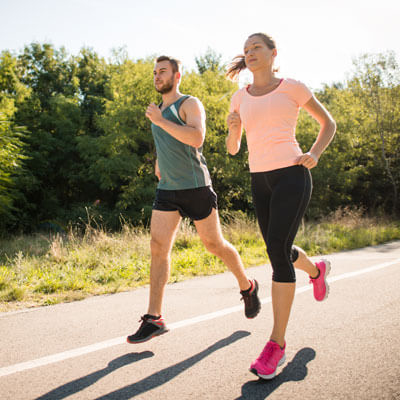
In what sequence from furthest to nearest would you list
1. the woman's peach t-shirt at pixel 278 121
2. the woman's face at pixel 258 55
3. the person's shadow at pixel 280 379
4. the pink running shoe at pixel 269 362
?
1. the woman's face at pixel 258 55
2. the woman's peach t-shirt at pixel 278 121
3. the pink running shoe at pixel 269 362
4. the person's shadow at pixel 280 379

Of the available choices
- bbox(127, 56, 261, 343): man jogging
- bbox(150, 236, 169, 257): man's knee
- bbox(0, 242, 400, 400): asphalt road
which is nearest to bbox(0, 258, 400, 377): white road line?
bbox(0, 242, 400, 400): asphalt road

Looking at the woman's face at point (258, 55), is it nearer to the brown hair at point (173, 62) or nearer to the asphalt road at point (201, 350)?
the brown hair at point (173, 62)

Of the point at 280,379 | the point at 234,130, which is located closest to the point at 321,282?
the point at 280,379

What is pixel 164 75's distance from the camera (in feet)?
11.3

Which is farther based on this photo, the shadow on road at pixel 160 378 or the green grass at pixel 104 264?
the green grass at pixel 104 264

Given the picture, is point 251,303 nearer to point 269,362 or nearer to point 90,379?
point 269,362

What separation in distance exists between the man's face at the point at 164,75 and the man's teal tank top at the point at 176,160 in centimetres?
16

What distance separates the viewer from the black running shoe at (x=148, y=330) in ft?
10.3

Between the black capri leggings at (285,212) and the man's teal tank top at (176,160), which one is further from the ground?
the man's teal tank top at (176,160)

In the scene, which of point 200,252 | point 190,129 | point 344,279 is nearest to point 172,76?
point 190,129

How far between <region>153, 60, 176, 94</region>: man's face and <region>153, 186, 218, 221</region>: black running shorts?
863 mm

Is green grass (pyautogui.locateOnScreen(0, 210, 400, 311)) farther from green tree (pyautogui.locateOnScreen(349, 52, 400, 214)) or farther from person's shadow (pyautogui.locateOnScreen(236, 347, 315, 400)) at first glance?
green tree (pyautogui.locateOnScreen(349, 52, 400, 214))

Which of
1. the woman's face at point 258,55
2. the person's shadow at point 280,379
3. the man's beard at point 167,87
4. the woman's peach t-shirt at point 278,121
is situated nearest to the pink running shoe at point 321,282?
the person's shadow at point 280,379

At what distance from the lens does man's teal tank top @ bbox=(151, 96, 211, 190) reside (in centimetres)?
Answer: 342
